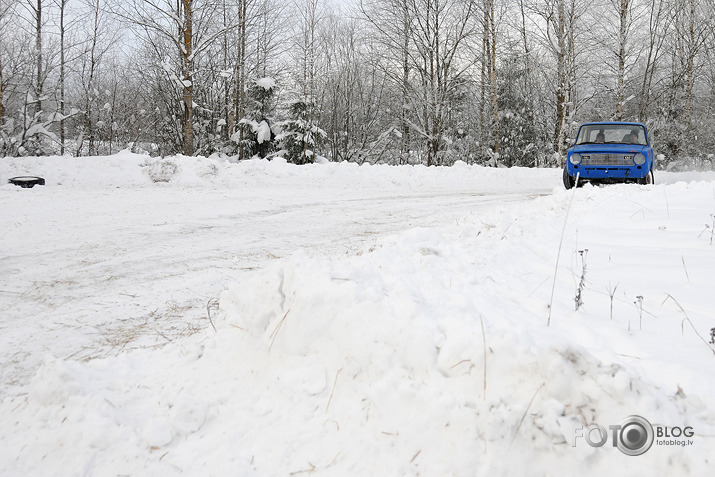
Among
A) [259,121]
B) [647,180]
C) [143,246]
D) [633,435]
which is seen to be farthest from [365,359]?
[259,121]

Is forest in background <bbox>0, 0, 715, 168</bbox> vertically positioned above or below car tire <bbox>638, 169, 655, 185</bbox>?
above

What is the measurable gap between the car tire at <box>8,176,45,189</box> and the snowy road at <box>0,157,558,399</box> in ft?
2.09

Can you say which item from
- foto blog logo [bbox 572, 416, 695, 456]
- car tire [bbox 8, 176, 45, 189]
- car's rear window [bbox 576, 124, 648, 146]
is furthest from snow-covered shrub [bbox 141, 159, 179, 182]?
foto blog logo [bbox 572, 416, 695, 456]

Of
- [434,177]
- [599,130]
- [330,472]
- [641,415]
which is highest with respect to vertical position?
[599,130]

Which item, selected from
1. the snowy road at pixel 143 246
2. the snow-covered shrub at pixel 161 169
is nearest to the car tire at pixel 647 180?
the snowy road at pixel 143 246

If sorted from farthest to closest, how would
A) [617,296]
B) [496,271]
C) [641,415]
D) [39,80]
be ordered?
[39,80] → [496,271] → [617,296] → [641,415]

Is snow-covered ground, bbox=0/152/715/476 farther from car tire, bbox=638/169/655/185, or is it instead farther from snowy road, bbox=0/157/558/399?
car tire, bbox=638/169/655/185

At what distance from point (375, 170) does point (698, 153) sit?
19.5m

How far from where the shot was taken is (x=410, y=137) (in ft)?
78.3

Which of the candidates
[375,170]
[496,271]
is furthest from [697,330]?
[375,170]

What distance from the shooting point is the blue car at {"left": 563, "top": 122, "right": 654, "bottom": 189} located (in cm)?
1012

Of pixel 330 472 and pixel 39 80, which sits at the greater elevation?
pixel 39 80

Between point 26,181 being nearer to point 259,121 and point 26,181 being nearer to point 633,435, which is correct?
point 259,121

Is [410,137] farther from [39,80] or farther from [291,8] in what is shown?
[39,80]
